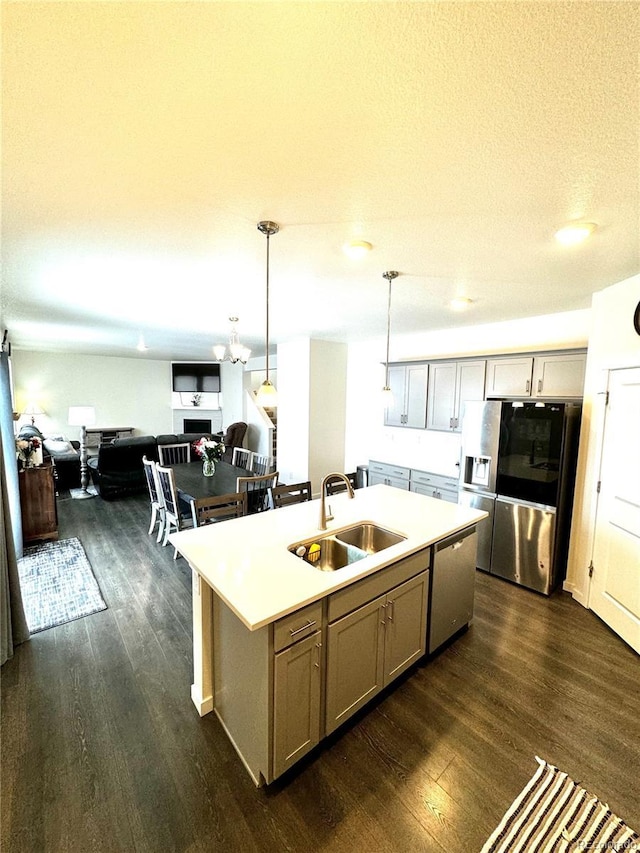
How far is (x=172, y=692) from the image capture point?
2.04 meters

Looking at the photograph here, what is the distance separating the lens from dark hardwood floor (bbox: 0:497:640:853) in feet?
4.60

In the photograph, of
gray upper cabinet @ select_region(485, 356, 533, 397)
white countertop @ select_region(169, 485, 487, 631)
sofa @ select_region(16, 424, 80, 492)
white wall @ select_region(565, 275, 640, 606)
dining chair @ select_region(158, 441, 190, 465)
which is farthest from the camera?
sofa @ select_region(16, 424, 80, 492)

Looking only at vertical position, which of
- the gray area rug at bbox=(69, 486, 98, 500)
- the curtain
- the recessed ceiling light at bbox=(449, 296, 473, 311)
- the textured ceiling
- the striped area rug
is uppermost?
the textured ceiling

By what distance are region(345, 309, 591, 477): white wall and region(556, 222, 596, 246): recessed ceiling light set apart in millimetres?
1827

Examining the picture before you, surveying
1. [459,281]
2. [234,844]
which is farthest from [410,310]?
[234,844]

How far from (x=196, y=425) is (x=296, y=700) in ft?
28.7

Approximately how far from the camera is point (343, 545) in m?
2.20

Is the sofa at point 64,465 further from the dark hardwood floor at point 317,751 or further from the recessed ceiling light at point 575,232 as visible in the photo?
the recessed ceiling light at point 575,232

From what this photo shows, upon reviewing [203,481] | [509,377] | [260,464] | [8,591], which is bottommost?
[8,591]

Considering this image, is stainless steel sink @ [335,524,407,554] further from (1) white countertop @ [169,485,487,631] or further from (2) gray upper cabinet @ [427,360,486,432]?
(2) gray upper cabinet @ [427,360,486,432]

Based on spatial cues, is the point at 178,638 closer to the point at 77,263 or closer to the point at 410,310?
the point at 77,263

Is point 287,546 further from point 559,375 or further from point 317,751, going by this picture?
point 559,375

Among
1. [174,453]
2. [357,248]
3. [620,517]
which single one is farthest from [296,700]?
[174,453]

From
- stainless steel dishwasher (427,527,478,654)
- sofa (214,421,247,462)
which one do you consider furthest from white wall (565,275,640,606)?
sofa (214,421,247,462)
